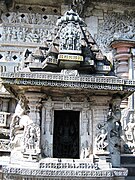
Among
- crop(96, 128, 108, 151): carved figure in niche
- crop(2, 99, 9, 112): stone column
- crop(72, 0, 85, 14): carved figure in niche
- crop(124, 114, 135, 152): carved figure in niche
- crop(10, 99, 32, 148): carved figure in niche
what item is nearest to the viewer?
crop(96, 128, 108, 151): carved figure in niche

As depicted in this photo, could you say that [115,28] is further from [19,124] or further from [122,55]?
[19,124]

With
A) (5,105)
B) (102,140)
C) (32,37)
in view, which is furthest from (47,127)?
(32,37)

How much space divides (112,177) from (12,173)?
5.39 ft

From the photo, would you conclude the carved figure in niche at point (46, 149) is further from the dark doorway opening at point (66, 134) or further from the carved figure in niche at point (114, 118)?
the carved figure in niche at point (114, 118)

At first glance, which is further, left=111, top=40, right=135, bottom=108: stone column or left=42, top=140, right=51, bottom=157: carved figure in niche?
left=111, top=40, right=135, bottom=108: stone column

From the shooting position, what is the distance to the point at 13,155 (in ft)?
18.7

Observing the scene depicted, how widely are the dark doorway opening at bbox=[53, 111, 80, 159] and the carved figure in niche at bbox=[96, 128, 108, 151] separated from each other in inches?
17.6

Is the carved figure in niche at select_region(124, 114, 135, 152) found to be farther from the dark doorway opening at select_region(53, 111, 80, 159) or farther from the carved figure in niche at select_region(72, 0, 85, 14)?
the carved figure in niche at select_region(72, 0, 85, 14)

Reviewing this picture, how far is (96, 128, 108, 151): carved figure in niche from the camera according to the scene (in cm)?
566

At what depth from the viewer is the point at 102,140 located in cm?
569

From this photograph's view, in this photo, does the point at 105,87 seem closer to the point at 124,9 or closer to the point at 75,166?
the point at 75,166

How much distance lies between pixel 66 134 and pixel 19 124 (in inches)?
34.6

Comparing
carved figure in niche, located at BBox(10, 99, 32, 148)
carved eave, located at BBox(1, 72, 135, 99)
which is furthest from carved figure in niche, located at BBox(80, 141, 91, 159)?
carved figure in niche, located at BBox(10, 99, 32, 148)

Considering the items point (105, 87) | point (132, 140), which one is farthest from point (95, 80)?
point (132, 140)
